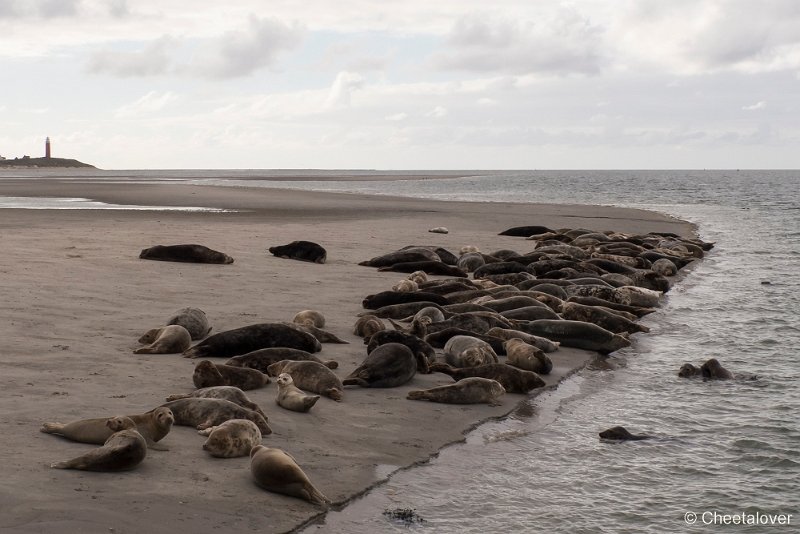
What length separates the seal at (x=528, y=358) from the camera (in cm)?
915

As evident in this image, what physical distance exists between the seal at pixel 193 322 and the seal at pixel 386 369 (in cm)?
199

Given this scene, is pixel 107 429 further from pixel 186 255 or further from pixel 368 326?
pixel 186 255

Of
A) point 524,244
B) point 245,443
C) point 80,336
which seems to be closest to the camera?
point 245,443

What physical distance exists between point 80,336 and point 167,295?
2.96 m

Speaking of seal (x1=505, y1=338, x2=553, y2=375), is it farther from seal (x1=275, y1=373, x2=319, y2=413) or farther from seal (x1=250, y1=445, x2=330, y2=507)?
seal (x1=250, y1=445, x2=330, y2=507)

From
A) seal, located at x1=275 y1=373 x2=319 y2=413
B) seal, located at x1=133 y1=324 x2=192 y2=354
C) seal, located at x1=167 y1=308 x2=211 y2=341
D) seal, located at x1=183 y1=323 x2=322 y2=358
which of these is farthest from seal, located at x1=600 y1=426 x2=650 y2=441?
seal, located at x1=167 y1=308 x2=211 y2=341

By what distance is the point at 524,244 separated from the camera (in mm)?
23016

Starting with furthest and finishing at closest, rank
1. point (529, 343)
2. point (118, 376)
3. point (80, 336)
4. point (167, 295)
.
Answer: point (167, 295), point (529, 343), point (80, 336), point (118, 376)

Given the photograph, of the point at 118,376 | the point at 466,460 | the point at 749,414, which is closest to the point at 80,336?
the point at 118,376

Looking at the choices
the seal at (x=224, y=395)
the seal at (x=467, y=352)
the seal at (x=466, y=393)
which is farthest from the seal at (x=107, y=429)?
the seal at (x=467, y=352)

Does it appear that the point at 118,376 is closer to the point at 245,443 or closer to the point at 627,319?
the point at 245,443

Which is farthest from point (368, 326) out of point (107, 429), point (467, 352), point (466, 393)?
point (107, 429)

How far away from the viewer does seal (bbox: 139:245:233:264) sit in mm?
15523

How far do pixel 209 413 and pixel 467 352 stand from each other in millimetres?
3225
